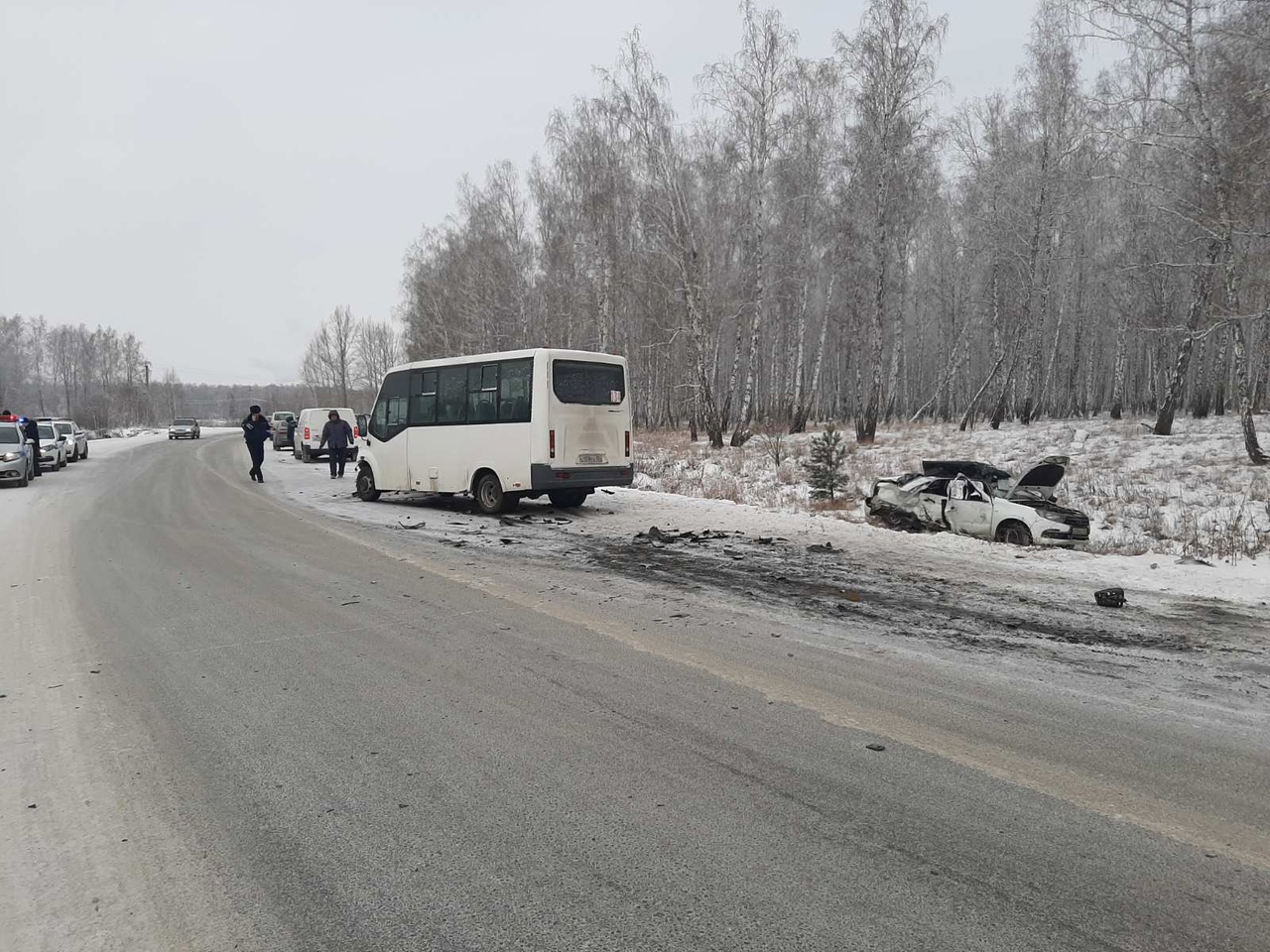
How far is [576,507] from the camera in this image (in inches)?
561

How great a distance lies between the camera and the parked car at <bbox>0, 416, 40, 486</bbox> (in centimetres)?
1872

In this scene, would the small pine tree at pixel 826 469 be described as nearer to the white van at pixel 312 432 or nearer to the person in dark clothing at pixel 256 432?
the person in dark clothing at pixel 256 432

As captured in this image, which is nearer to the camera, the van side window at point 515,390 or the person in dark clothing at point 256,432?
the van side window at point 515,390

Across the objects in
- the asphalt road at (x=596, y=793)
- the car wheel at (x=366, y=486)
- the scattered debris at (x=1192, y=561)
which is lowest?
the asphalt road at (x=596, y=793)

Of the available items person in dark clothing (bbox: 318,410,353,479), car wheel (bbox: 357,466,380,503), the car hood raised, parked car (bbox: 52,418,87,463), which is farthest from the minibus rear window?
parked car (bbox: 52,418,87,463)

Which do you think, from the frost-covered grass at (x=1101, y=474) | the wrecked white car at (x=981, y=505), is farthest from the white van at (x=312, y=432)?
the wrecked white car at (x=981, y=505)

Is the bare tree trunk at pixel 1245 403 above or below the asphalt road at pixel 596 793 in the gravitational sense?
above

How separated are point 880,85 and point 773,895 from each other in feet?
90.0

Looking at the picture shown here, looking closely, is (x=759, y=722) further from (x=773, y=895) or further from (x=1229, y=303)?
(x=1229, y=303)

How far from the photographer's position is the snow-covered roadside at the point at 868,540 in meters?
7.71

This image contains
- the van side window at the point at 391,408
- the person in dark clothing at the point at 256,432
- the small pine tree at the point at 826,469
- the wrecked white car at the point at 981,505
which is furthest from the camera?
the person in dark clothing at the point at 256,432

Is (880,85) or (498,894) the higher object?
(880,85)

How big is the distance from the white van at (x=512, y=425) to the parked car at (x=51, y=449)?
16770 millimetres

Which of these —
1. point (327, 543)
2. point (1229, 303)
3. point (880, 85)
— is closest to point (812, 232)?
point (880, 85)
